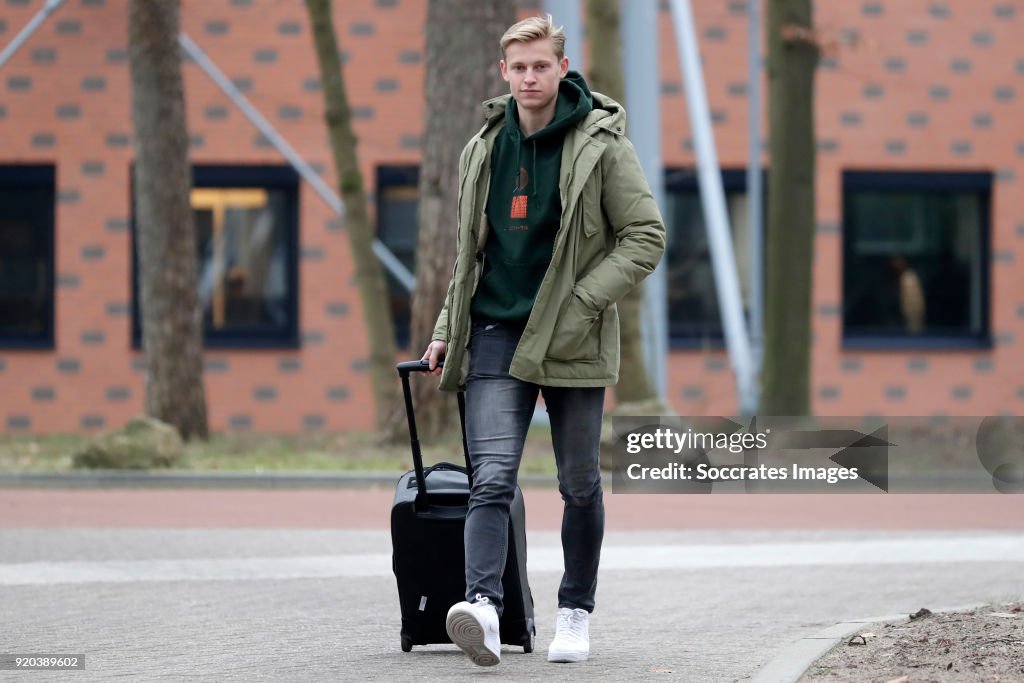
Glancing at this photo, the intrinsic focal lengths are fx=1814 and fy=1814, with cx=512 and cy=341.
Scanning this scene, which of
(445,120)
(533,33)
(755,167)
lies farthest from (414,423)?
(755,167)

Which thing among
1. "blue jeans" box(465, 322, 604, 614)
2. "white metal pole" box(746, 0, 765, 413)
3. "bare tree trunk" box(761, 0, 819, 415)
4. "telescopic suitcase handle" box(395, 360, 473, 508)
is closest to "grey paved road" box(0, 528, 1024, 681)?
"blue jeans" box(465, 322, 604, 614)

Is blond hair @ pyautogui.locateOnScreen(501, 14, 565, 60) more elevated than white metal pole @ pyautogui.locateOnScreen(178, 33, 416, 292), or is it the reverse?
white metal pole @ pyautogui.locateOnScreen(178, 33, 416, 292)

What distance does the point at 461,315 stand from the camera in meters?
5.69

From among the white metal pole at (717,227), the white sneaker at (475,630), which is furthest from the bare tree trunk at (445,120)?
the white sneaker at (475,630)

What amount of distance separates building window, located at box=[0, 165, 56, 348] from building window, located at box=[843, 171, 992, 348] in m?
9.31

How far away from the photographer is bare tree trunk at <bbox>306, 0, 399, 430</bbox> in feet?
54.3

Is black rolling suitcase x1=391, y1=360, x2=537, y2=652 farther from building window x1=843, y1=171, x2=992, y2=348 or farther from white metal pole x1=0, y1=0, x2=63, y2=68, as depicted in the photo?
building window x1=843, y1=171, x2=992, y2=348

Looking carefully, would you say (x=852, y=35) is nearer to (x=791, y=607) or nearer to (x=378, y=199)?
(x=378, y=199)

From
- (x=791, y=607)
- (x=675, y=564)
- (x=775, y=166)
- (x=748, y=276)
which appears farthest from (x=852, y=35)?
(x=791, y=607)

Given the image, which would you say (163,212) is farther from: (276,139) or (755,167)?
(755,167)

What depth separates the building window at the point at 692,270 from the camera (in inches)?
842

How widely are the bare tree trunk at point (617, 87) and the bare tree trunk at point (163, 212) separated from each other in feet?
12.1

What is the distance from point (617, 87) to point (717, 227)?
106 inches

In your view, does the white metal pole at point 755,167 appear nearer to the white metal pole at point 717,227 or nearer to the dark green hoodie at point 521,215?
the white metal pole at point 717,227
